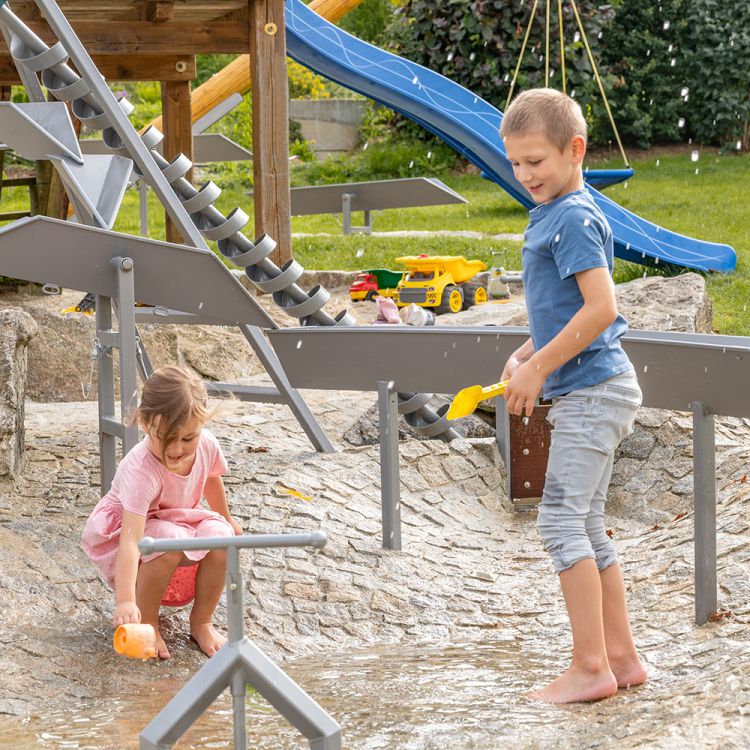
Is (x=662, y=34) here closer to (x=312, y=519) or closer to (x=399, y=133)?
(x=399, y=133)

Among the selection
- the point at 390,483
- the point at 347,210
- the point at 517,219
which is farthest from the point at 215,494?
the point at 517,219

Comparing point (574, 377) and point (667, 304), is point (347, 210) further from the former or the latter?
point (574, 377)

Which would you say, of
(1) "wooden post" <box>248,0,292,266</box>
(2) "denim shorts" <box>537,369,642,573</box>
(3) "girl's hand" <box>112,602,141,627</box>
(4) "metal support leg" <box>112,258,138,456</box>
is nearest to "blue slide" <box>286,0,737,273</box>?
(1) "wooden post" <box>248,0,292,266</box>

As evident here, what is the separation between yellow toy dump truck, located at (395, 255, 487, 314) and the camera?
348 inches

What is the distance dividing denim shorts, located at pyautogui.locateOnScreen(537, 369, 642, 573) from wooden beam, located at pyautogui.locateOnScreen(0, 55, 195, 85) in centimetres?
662

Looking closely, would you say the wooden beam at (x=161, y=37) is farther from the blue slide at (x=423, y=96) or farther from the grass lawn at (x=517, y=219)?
the grass lawn at (x=517, y=219)

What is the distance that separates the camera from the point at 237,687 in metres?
2.15

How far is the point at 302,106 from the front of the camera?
18562mm

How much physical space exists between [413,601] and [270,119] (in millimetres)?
4834

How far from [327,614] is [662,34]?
1479 cm

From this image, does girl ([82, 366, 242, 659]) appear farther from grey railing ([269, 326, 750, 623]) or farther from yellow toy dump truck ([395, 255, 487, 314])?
yellow toy dump truck ([395, 255, 487, 314])

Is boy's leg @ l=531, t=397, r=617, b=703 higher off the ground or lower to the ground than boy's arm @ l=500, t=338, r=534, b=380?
lower

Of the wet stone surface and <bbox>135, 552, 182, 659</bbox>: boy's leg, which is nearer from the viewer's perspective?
the wet stone surface

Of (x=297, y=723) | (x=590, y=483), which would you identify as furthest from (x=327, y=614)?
(x=297, y=723)
